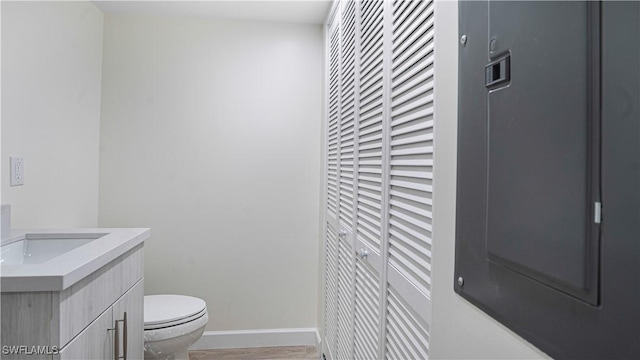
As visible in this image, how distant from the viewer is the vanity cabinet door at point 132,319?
1.48 meters

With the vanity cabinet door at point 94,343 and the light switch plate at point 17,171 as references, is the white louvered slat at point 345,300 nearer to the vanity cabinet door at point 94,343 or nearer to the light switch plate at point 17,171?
the vanity cabinet door at point 94,343

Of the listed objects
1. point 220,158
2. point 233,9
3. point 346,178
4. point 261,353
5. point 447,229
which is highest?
point 233,9

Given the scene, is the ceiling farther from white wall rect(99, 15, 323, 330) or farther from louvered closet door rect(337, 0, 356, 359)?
louvered closet door rect(337, 0, 356, 359)

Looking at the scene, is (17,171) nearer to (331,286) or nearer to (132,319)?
(132,319)

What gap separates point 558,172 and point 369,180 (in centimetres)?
105

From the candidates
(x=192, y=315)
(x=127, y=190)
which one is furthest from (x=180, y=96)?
(x=192, y=315)

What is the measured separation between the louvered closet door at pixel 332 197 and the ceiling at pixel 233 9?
187mm

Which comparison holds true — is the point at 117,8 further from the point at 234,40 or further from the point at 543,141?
the point at 543,141

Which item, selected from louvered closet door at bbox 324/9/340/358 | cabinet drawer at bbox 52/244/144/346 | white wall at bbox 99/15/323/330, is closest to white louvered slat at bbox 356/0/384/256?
louvered closet door at bbox 324/9/340/358

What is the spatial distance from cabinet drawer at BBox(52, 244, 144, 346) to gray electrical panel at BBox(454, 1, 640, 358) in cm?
98

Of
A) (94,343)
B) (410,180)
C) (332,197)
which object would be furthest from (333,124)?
(94,343)

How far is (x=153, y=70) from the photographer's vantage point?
2676 millimetres

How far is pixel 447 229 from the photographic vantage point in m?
0.77

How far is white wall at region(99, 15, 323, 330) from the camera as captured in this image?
267 cm
